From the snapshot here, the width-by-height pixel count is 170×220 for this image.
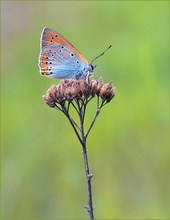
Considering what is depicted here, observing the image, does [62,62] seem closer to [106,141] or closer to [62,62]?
[62,62]

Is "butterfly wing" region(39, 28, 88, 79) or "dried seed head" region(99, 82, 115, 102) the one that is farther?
"butterfly wing" region(39, 28, 88, 79)

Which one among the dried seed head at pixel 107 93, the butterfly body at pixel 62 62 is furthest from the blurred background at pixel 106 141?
the dried seed head at pixel 107 93

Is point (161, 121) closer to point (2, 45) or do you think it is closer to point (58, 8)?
point (2, 45)

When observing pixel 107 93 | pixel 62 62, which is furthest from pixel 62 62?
pixel 107 93

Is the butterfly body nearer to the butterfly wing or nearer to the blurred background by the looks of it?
the butterfly wing

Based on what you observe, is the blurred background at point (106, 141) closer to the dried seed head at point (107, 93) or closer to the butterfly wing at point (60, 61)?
the butterfly wing at point (60, 61)

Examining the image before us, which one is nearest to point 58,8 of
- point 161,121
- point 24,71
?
point 24,71

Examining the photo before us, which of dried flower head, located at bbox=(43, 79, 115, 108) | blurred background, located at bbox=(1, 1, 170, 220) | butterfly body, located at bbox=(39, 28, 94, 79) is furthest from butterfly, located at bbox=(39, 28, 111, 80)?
blurred background, located at bbox=(1, 1, 170, 220)
